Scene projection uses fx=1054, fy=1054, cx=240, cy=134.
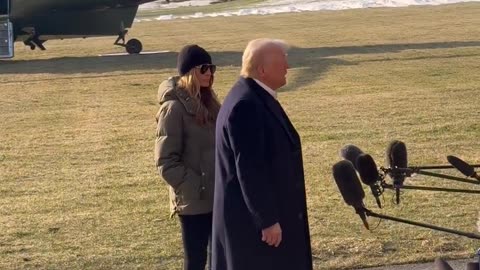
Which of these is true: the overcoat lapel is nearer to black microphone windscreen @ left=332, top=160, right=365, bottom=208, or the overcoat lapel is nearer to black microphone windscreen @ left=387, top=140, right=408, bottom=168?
black microphone windscreen @ left=332, top=160, right=365, bottom=208

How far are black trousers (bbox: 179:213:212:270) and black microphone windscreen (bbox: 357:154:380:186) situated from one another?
138cm

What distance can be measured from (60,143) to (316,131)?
3.22 meters

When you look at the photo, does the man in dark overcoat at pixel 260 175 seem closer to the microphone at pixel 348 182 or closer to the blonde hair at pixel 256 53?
the blonde hair at pixel 256 53

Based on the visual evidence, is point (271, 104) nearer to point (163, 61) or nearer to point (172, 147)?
point (172, 147)

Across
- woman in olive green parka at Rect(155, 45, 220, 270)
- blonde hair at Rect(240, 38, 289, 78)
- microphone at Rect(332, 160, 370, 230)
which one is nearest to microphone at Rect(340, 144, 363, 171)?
microphone at Rect(332, 160, 370, 230)

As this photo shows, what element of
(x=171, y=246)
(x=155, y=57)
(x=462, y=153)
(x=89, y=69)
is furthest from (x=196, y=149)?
(x=155, y=57)

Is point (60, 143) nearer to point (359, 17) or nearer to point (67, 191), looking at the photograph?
point (67, 191)

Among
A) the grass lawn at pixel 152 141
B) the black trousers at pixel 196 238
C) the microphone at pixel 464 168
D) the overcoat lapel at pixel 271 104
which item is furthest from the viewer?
the grass lawn at pixel 152 141

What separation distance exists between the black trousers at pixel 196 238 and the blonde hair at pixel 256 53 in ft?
4.56

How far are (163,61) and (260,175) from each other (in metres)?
20.3

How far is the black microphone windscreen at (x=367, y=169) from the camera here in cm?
499

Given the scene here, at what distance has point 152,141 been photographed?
13094 millimetres

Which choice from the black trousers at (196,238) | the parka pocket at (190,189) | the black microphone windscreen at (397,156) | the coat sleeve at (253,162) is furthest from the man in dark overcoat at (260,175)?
the black trousers at (196,238)

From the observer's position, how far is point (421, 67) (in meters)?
20.8
